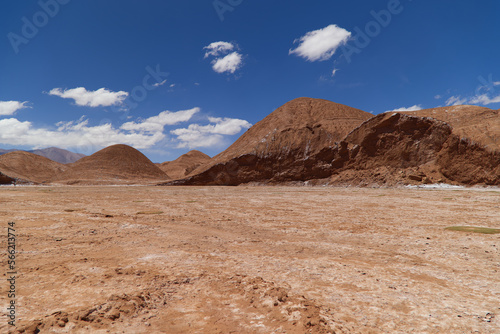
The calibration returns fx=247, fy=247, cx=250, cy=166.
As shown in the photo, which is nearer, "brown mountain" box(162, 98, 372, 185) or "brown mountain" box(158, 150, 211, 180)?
"brown mountain" box(162, 98, 372, 185)

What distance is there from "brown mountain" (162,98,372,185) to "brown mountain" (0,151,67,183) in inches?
2155

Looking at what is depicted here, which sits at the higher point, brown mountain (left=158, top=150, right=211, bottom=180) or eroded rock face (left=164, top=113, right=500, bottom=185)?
brown mountain (left=158, top=150, right=211, bottom=180)

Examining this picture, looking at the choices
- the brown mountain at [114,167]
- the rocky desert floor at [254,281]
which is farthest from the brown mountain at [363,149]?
the brown mountain at [114,167]

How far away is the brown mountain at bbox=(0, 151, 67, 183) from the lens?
73.4 meters

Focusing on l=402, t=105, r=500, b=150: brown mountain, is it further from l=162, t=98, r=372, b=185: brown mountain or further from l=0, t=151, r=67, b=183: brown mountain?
l=0, t=151, r=67, b=183: brown mountain

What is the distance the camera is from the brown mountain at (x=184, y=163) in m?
119

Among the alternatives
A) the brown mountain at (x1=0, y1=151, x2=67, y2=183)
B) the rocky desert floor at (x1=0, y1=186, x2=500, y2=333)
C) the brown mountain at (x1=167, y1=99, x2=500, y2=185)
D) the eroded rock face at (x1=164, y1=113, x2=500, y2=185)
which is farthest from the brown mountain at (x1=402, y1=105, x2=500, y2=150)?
the brown mountain at (x1=0, y1=151, x2=67, y2=183)

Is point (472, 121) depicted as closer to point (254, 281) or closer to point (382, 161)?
point (382, 161)

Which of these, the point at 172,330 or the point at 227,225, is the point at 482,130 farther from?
the point at 172,330

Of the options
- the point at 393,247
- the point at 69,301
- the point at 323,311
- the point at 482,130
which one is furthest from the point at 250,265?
the point at 482,130

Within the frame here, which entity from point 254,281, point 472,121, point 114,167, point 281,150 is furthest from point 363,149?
point 114,167

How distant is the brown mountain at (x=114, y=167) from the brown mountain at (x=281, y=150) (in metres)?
28.8

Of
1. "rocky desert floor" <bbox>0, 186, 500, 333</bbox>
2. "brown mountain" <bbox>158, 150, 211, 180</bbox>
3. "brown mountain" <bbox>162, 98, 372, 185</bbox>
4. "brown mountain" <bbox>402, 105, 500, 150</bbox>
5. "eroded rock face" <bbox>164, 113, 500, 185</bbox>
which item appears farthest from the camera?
"brown mountain" <bbox>158, 150, 211, 180</bbox>

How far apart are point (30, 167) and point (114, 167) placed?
83.5 feet
